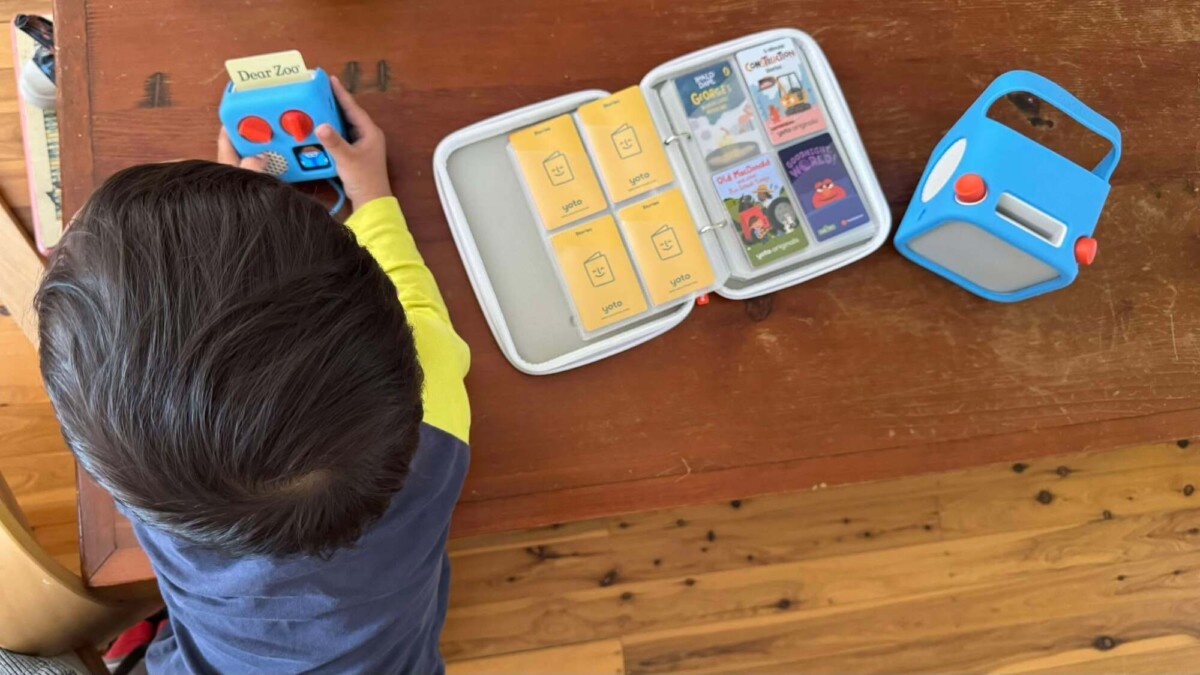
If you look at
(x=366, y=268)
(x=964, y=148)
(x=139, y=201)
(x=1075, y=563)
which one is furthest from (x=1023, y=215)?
(x=1075, y=563)

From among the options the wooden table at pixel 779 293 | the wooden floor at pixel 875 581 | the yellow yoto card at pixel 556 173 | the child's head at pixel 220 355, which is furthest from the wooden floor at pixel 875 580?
the child's head at pixel 220 355

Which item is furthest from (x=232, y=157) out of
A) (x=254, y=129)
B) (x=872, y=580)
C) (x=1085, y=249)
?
(x=872, y=580)

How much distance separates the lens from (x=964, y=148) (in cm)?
75

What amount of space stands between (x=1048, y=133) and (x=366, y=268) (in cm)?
73

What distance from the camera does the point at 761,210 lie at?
2.62 ft

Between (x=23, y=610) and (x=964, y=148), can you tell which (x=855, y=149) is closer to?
(x=964, y=148)

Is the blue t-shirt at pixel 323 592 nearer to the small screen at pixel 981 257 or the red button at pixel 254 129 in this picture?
the red button at pixel 254 129

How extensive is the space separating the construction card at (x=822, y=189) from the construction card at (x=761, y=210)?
0.02m

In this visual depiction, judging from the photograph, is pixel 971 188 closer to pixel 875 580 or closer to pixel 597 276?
pixel 597 276

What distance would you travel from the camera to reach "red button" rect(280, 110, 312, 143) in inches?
26.6

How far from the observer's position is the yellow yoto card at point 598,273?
765 mm

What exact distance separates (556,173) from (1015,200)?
0.42m

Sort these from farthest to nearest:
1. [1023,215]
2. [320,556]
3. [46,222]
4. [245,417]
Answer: [46,222] → [1023,215] → [320,556] → [245,417]

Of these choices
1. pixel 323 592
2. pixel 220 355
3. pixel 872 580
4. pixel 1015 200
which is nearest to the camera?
pixel 220 355
